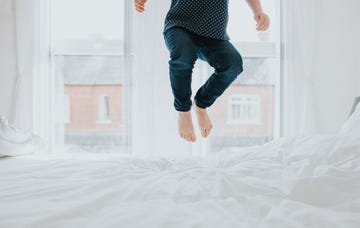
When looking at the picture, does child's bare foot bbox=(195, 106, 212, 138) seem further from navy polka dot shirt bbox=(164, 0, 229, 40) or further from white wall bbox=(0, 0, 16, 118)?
white wall bbox=(0, 0, 16, 118)

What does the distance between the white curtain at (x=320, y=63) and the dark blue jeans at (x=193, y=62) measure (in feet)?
5.34

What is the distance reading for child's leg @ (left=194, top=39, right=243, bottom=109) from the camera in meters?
1.42

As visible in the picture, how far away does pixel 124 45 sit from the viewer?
2.98 m

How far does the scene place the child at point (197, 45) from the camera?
54.1 inches

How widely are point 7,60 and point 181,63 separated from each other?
2.17 m

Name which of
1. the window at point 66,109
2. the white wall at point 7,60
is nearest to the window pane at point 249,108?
the window at point 66,109

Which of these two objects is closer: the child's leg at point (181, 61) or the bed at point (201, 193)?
the bed at point (201, 193)

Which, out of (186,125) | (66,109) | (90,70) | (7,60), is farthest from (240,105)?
(7,60)

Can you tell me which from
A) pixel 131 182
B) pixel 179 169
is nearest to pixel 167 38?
pixel 179 169

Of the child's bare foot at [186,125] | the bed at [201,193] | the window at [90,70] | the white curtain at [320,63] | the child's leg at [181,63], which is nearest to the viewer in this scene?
the bed at [201,193]

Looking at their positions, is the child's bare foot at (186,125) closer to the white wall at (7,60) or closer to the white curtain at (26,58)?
the white curtain at (26,58)

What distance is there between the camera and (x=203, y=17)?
138 cm

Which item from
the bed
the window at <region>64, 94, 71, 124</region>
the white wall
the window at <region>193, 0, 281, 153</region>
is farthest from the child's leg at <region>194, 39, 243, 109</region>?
the white wall

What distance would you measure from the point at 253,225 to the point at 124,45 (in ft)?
8.55
